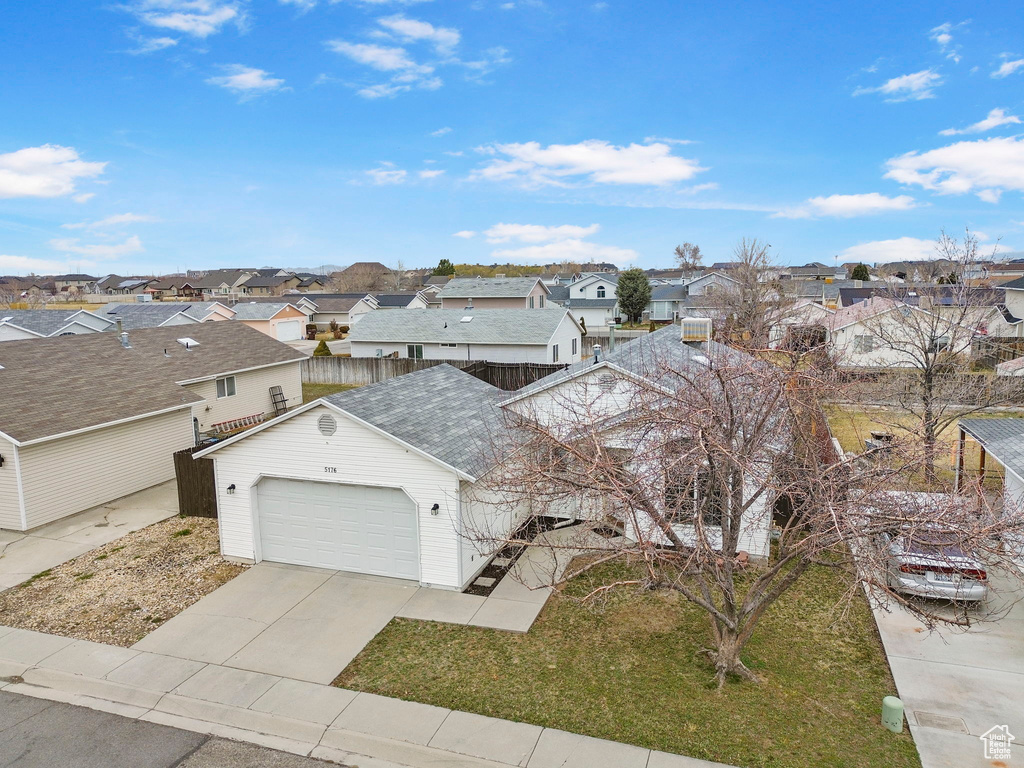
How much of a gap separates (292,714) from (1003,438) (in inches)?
596

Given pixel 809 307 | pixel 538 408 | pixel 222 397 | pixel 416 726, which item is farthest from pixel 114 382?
pixel 809 307

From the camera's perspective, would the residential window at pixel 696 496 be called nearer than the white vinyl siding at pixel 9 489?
Yes

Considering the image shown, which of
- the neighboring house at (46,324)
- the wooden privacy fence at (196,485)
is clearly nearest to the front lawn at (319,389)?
the neighboring house at (46,324)

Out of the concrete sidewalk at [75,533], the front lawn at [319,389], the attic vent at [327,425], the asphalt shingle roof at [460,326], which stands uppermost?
the asphalt shingle roof at [460,326]

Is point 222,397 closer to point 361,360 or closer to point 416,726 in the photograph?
point 361,360

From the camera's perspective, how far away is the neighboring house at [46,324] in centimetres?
3531

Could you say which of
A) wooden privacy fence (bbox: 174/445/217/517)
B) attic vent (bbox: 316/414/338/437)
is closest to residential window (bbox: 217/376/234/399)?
wooden privacy fence (bbox: 174/445/217/517)

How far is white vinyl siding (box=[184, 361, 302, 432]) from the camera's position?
79.8ft

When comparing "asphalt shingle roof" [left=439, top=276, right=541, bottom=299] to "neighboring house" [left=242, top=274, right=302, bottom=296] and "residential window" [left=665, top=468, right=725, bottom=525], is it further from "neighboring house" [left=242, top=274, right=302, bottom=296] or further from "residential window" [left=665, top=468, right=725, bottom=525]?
"neighboring house" [left=242, top=274, right=302, bottom=296]

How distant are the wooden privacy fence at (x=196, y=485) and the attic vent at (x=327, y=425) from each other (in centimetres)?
529

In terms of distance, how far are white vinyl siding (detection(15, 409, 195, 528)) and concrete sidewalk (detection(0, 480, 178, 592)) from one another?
0.35 m

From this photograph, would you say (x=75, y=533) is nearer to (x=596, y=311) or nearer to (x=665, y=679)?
(x=665, y=679)

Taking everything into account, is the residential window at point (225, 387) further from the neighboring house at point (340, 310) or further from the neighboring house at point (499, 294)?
the neighboring house at point (340, 310)

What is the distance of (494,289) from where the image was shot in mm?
53781
